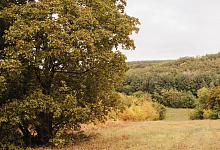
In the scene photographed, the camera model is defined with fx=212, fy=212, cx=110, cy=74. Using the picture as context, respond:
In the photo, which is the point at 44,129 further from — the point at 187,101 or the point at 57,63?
the point at 187,101

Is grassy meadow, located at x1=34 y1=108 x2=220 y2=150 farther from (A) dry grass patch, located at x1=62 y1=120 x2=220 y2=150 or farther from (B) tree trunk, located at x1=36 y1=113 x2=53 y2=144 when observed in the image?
(B) tree trunk, located at x1=36 y1=113 x2=53 y2=144

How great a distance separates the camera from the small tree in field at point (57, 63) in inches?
398

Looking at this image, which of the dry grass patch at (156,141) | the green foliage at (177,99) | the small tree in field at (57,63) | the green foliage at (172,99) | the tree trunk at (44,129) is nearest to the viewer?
the small tree in field at (57,63)

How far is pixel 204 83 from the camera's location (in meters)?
115

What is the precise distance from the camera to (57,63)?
1272 cm

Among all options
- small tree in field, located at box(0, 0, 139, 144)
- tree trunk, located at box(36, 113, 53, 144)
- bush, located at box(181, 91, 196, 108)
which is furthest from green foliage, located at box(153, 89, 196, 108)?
tree trunk, located at box(36, 113, 53, 144)

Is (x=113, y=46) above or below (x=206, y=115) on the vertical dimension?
above

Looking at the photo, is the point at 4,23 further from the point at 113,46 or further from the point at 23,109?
the point at 113,46

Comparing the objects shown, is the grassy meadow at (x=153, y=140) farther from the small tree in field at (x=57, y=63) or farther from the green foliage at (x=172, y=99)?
the green foliage at (x=172, y=99)

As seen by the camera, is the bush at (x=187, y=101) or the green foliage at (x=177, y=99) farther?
the green foliage at (x=177, y=99)

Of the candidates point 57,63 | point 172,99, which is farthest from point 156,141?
point 172,99

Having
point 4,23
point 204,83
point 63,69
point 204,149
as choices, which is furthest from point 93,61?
point 204,83

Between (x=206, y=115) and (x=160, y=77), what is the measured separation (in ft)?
260

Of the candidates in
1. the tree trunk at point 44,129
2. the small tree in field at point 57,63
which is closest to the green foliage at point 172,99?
the small tree in field at point 57,63
